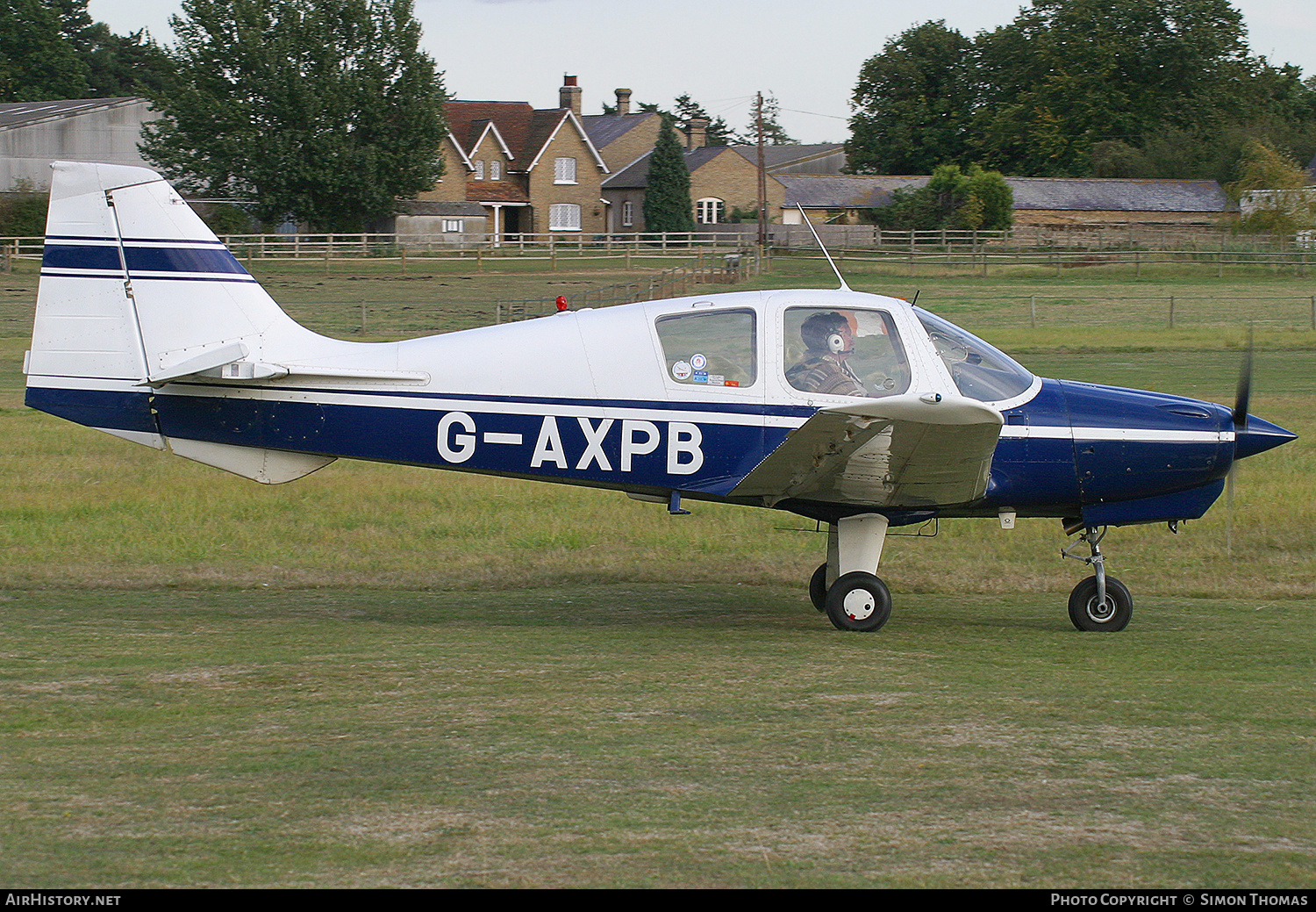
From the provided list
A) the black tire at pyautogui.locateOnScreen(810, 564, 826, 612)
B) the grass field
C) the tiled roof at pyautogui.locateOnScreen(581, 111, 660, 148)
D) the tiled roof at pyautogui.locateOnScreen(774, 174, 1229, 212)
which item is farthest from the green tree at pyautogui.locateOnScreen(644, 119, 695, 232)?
the black tire at pyautogui.locateOnScreen(810, 564, 826, 612)

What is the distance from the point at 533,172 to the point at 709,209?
34.9 ft

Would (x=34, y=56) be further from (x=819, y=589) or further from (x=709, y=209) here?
(x=819, y=589)

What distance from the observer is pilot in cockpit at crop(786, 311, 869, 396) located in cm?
811

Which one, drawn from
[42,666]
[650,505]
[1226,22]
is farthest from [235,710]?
[1226,22]

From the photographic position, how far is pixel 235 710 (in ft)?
20.0

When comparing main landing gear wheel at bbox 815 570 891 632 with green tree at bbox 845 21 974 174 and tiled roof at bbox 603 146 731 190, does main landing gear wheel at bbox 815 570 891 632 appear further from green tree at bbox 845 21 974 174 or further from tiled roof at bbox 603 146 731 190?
green tree at bbox 845 21 974 174

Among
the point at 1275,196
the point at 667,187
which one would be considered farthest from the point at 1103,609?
the point at 1275,196

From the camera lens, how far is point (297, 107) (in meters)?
56.5

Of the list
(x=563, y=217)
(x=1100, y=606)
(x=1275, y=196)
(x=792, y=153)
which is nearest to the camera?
(x=1100, y=606)

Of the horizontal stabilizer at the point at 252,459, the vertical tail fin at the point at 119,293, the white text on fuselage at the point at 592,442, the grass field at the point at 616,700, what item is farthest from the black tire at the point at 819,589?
the vertical tail fin at the point at 119,293

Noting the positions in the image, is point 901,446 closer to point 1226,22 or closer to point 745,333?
point 745,333

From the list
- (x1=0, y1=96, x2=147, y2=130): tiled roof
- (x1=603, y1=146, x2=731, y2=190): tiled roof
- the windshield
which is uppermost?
(x1=0, y1=96, x2=147, y2=130): tiled roof

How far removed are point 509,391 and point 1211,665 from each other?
466 cm

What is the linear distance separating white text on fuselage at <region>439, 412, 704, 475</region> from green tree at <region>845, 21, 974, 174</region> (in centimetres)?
8513
